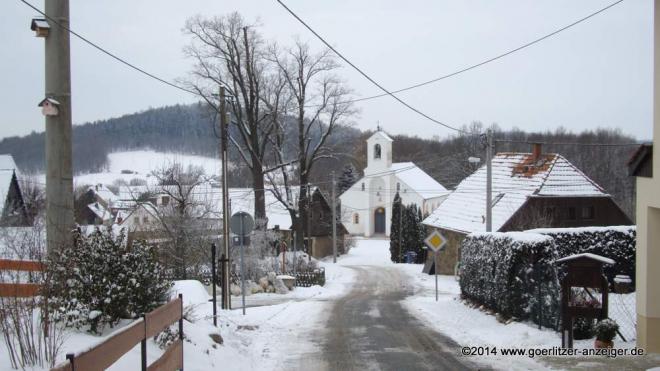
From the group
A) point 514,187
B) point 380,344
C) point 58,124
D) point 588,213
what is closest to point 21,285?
point 58,124

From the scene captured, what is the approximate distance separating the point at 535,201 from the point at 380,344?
21.7 metres

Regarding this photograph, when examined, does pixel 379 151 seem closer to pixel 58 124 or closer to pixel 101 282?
pixel 58 124

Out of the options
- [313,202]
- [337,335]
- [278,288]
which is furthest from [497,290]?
[313,202]

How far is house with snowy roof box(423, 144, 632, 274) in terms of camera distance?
31.4 metres

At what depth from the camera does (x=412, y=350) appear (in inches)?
451

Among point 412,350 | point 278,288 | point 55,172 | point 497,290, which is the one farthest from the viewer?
point 278,288

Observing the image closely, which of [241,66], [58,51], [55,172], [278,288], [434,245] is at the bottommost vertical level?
[278,288]

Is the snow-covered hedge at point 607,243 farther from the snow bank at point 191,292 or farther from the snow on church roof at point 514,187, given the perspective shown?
the snow bank at point 191,292

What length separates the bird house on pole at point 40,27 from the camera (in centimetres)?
846

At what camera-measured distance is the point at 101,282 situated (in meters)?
7.58

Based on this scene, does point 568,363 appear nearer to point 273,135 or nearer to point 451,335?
point 451,335

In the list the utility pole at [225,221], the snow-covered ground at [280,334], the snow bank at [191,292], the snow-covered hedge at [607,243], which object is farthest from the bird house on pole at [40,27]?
the snow-covered hedge at [607,243]

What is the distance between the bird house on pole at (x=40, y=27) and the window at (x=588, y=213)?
2998cm

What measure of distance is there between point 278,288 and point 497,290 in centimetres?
1266
